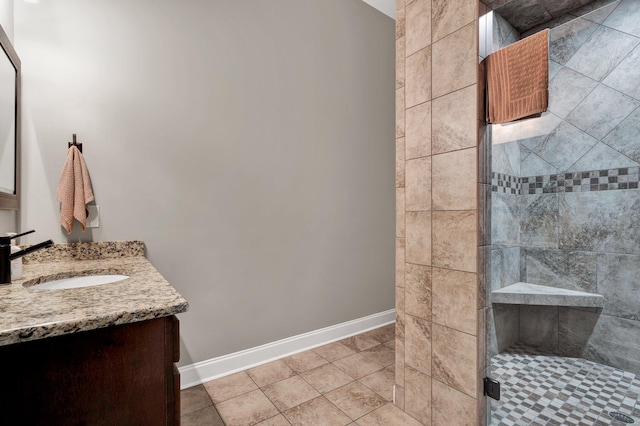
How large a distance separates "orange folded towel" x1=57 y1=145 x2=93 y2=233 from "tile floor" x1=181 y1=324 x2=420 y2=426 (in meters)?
1.28

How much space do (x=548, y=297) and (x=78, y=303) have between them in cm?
276

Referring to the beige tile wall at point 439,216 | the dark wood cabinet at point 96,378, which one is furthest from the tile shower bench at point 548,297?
the dark wood cabinet at point 96,378

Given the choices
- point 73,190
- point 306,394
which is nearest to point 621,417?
point 306,394

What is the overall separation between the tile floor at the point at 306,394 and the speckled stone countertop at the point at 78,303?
1020mm

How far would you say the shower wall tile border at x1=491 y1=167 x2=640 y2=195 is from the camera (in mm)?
2070

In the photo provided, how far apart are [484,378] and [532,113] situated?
126 cm

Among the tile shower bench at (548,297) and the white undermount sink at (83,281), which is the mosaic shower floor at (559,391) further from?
the white undermount sink at (83,281)

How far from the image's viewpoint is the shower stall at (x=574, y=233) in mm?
1990

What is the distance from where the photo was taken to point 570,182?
2301 millimetres

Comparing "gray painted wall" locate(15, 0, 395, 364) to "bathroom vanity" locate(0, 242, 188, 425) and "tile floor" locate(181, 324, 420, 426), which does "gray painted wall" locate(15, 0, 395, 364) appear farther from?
"bathroom vanity" locate(0, 242, 188, 425)

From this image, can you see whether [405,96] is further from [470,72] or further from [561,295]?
[561,295]

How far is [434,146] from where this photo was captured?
62.0 inches

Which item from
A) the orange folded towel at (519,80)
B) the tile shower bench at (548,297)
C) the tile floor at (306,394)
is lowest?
the tile floor at (306,394)

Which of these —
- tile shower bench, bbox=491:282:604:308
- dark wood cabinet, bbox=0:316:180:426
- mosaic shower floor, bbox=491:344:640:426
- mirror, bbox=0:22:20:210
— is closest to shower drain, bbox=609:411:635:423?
mosaic shower floor, bbox=491:344:640:426
